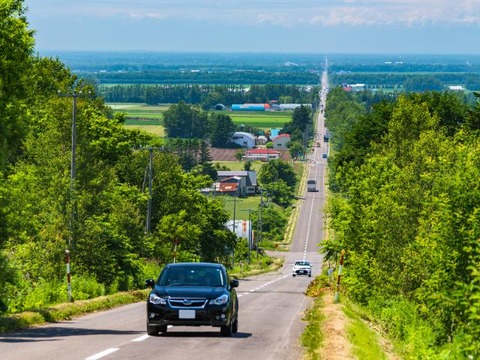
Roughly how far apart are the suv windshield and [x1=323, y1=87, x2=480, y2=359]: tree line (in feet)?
14.3

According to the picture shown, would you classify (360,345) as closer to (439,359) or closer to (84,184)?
(439,359)

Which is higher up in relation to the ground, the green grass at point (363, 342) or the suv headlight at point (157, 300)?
the suv headlight at point (157, 300)

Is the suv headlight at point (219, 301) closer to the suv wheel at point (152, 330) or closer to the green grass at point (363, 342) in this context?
the suv wheel at point (152, 330)

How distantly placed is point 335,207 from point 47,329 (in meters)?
52.5

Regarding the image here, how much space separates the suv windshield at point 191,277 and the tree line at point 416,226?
14.3ft

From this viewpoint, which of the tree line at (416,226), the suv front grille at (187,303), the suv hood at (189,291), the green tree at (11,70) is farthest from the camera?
the green tree at (11,70)

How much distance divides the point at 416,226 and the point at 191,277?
2321 centimetres

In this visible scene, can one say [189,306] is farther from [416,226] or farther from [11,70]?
[416,226]

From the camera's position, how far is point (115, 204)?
59.7 metres

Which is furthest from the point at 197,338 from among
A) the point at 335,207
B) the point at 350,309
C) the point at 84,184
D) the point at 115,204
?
the point at 335,207

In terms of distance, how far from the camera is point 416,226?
160 feet

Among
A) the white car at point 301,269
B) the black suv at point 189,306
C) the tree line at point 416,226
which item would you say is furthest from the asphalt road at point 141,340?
the white car at point 301,269

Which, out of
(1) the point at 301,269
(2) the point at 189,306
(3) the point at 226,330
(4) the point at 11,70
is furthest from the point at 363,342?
(1) the point at 301,269

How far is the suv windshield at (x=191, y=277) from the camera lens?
87.4 feet
